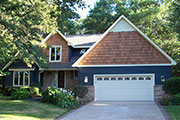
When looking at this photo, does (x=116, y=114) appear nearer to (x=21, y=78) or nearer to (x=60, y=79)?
(x=60, y=79)

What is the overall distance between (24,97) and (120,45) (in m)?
9.00

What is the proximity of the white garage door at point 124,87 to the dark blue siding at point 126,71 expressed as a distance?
324 mm

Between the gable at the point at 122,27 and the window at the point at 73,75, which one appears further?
the window at the point at 73,75

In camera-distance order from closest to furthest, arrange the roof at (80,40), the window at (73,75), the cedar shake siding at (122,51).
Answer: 1. the cedar shake siding at (122,51)
2. the window at (73,75)
3. the roof at (80,40)

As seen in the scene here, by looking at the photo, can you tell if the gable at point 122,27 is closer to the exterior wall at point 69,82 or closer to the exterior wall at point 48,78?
the exterior wall at point 69,82

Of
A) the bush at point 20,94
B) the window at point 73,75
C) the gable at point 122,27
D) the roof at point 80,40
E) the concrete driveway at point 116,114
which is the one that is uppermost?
the gable at point 122,27

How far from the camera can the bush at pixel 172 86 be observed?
15.4 meters

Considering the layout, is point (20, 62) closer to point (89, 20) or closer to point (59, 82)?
point (59, 82)

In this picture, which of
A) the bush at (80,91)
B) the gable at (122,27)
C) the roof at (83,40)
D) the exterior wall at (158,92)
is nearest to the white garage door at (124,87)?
the exterior wall at (158,92)

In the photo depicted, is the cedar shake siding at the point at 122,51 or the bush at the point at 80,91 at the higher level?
the cedar shake siding at the point at 122,51

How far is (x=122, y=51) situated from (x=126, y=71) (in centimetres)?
171

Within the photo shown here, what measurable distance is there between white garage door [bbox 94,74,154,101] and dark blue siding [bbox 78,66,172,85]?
1.06 ft

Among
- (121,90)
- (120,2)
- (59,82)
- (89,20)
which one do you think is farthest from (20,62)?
(120,2)

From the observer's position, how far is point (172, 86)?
15.7m
